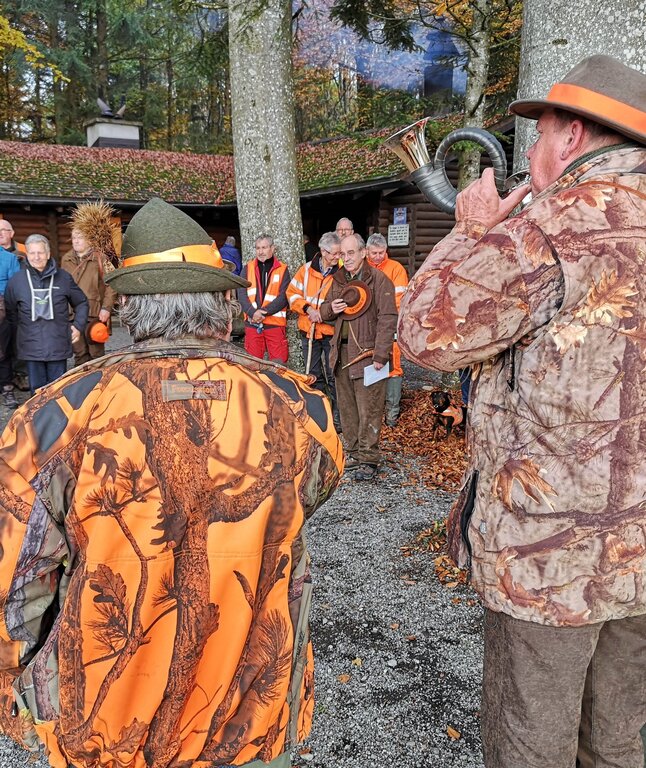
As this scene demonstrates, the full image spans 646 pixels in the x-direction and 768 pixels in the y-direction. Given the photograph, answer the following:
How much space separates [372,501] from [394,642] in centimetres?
210

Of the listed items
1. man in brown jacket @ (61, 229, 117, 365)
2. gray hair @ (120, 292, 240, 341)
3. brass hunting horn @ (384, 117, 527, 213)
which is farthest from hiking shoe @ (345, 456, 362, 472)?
gray hair @ (120, 292, 240, 341)

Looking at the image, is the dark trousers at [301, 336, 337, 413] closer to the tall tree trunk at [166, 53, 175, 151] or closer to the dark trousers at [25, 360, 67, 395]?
the dark trousers at [25, 360, 67, 395]

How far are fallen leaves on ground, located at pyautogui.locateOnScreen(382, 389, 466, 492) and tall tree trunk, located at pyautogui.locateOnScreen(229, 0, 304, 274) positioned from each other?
7.61ft

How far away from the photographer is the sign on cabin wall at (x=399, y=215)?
50.0 ft

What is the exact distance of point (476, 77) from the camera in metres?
8.09

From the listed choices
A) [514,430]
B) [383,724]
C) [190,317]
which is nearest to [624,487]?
[514,430]

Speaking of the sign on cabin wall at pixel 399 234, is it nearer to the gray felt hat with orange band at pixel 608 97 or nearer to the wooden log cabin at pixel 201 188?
the wooden log cabin at pixel 201 188

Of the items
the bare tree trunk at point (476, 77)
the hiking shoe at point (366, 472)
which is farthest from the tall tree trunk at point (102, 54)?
the hiking shoe at point (366, 472)

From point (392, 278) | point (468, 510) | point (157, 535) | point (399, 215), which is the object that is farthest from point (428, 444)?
point (399, 215)

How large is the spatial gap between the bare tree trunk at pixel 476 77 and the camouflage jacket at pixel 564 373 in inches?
266

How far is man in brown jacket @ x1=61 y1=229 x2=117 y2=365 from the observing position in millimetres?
8039

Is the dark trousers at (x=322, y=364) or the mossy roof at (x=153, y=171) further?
the mossy roof at (x=153, y=171)

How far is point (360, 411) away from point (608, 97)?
436 cm

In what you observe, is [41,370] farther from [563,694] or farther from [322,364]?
[563,694]
